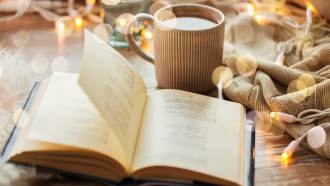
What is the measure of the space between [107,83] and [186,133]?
0.54 feet

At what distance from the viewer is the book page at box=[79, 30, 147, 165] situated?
0.42m

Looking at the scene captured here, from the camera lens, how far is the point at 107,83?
0.46 metres

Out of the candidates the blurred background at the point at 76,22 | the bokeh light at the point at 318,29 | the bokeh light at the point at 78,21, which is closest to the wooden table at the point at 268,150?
the blurred background at the point at 76,22

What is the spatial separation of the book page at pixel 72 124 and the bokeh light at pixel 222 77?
0.97ft

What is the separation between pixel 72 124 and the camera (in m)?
0.46

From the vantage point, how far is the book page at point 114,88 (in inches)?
16.7

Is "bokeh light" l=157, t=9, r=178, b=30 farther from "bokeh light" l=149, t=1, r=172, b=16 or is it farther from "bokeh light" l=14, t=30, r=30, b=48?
"bokeh light" l=14, t=30, r=30, b=48

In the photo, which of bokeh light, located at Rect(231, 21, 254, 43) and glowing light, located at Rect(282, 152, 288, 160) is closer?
glowing light, located at Rect(282, 152, 288, 160)

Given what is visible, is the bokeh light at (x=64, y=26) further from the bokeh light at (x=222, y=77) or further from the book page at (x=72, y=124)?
the bokeh light at (x=222, y=77)

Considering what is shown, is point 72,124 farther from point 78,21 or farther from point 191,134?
point 78,21

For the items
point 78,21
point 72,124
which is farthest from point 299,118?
point 78,21

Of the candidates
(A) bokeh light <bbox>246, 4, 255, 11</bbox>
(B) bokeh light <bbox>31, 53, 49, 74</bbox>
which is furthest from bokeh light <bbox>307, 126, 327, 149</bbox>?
(B) bokeh light <bbox>31, 53, 49, 74</bbox>

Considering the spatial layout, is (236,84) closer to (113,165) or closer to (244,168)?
(244,168)

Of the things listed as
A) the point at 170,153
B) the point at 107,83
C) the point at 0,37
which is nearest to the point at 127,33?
the point at 107,83
